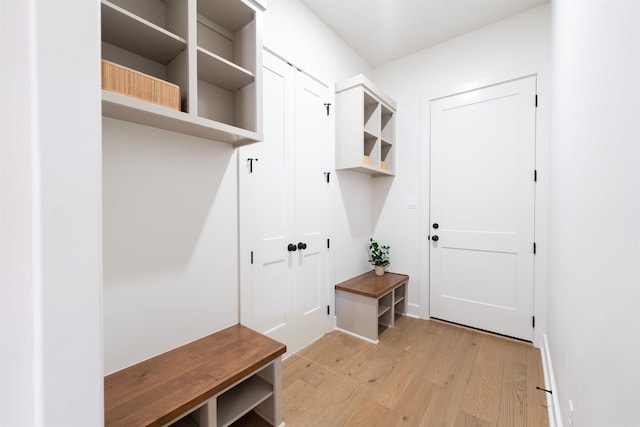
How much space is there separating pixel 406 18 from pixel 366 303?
266cm

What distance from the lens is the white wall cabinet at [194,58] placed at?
115 centimetres

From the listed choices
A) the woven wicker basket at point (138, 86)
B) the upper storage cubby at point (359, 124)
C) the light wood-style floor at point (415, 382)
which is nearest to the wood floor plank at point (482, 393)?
the light wood-style floor at point (415, 382)

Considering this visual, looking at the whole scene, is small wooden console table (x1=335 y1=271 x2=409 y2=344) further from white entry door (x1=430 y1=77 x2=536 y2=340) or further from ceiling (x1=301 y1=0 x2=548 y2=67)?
ceiling (x1=301 y1=0 x2=548 y2=67)

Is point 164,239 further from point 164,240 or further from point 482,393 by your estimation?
point 482,393

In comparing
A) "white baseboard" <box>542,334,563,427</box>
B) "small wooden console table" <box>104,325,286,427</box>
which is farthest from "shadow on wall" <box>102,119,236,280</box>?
"white baseboard" <box>542,334,563,427</box>

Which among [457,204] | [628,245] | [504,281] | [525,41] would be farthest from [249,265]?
[525,41]

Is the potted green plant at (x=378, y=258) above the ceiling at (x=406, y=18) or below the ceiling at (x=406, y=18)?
below

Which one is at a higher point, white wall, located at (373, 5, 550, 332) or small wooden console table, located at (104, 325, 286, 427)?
white wall, located at (373, 5, 550, 332)

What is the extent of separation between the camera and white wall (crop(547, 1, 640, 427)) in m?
0.54

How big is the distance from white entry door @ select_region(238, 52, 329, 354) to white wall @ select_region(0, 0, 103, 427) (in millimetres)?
1188

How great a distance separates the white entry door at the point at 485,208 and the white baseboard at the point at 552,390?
1.22 ft

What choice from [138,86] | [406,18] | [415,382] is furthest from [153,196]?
[406,18]

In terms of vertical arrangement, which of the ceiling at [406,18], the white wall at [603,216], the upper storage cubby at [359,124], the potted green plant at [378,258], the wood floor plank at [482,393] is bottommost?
the wood floor plank at [482,393]

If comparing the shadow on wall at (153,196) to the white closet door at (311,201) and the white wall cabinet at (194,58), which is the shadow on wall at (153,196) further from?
the white closet door at (311,201)
